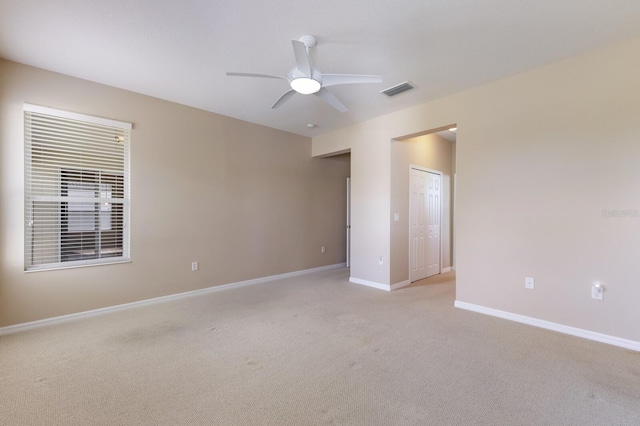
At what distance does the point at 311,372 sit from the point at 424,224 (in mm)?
3852

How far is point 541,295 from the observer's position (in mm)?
3010

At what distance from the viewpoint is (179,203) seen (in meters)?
4.07

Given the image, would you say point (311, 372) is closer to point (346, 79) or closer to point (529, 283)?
point (346, 79)

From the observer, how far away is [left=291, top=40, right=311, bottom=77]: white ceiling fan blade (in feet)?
6.79

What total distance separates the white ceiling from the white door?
201cm

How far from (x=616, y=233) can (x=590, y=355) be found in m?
1.15

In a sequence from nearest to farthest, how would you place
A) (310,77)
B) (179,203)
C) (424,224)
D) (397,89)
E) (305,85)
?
(310,77) < (305,85) < (397,89) < (179,203) < (424,224)

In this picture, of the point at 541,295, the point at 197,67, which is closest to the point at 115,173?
the point at 197,67

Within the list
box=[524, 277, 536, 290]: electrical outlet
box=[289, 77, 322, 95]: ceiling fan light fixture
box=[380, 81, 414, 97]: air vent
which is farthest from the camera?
box=[380, 81, 414, 97]: air vent

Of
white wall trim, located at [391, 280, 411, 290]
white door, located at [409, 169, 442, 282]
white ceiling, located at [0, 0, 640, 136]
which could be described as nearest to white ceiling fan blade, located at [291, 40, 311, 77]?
white ceiling, located at [0, 0, 640, 136]

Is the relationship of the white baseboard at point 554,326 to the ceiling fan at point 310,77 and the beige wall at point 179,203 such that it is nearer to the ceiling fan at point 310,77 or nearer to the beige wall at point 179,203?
the ceiling fan at point 310,77

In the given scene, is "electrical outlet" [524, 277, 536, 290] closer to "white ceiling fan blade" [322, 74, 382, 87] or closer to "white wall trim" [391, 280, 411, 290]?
"white wall trim" [391, 280, 411, 290]

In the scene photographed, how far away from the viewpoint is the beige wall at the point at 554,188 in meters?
2.57

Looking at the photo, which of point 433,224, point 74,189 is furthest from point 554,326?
point 74,189
